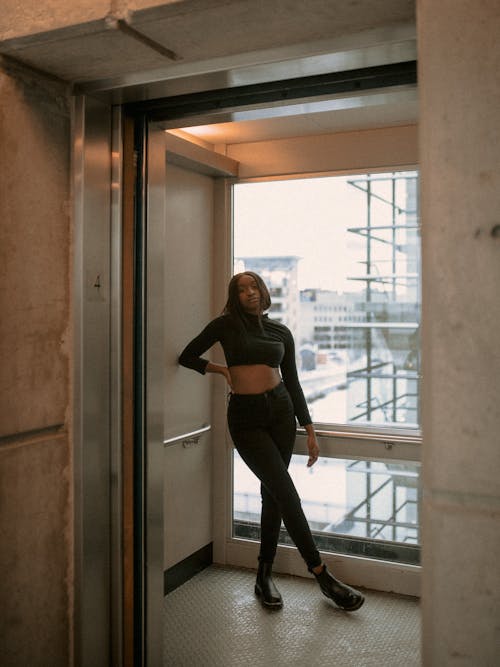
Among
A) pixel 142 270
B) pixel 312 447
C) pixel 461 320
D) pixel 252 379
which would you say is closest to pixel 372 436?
pixel 312 447

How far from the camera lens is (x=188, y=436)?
3.82 meters

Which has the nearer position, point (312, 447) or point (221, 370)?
point (221, 370)

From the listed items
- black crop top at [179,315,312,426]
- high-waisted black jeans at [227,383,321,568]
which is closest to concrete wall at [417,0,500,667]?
high-waisted black jeans at [227,383,321,568]

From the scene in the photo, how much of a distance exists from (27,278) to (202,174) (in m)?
2.19

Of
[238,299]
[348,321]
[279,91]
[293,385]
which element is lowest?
[293,385]

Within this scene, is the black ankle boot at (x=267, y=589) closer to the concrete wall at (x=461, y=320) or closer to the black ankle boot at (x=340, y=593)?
the black ankle boot at (x=340, y=593)

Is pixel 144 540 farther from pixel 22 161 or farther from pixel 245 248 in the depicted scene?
pixel 245 248

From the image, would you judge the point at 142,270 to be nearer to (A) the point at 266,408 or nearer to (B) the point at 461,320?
(B) the point at 461,320

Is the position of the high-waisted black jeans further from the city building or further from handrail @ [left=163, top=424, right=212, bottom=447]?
the city building

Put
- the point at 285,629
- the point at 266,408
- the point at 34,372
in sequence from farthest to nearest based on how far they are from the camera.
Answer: the point at 266,408 → the point at 285,629 → the point at 34,372

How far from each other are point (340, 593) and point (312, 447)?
2.59 ft

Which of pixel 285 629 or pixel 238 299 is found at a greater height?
pixel 238 299

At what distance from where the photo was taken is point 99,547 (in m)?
2.21

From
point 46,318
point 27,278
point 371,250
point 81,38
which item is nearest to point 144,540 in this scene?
point 46,318
